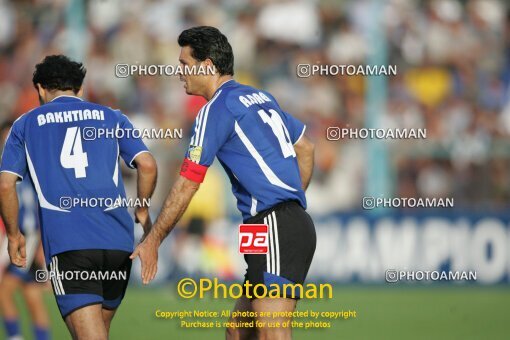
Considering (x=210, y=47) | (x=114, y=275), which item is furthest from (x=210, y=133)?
(x=114, y=275)

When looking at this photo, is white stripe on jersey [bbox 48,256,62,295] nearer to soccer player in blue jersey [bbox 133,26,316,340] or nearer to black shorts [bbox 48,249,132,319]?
black shorts [bbox 48,249,132,319]

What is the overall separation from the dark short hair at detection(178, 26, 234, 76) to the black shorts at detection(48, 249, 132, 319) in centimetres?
129

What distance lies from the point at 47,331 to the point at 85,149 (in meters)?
3.36

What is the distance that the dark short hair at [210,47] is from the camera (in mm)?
6023

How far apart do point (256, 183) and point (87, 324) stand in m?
1.27

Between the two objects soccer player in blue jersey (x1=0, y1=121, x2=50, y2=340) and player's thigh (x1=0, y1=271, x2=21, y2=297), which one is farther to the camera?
player's thigh (x1=0, y1=271, x2=21, y2=297)

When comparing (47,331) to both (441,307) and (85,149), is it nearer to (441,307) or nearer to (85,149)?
(85,149)

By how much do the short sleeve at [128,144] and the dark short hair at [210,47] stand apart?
584 millimetres

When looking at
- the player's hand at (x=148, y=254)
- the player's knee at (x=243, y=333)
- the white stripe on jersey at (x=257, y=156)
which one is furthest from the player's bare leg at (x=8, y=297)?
the white stripe on jersey at (x=257, y=156)

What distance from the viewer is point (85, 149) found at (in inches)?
230

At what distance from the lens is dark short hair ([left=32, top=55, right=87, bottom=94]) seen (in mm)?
6098

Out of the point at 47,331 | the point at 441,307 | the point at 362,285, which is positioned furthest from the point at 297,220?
the point at 362,285

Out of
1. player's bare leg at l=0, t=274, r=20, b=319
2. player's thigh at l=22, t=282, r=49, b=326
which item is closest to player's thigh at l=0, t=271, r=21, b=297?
player's bare leg at l=0, t=274, r=20, b=319

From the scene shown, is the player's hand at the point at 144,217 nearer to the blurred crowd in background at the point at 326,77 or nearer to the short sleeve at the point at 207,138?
the short sleeve at the point at 207,138
